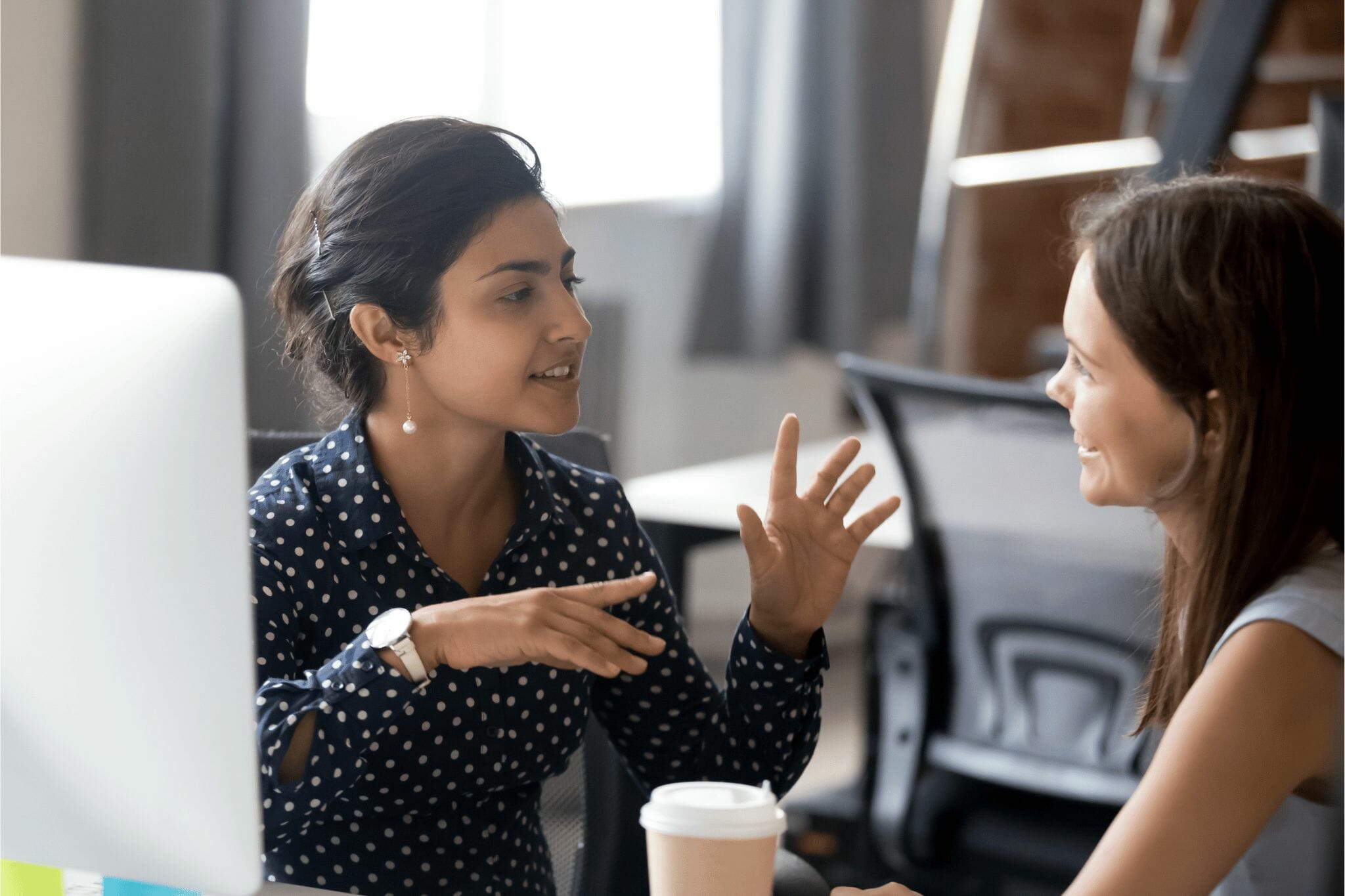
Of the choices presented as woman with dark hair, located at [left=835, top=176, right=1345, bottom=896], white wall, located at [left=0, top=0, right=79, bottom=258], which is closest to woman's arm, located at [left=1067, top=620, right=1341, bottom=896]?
woman with dark hair, located at [left=835, top=176, right=1345, bottom=896]

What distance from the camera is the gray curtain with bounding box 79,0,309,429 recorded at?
157 centimetres

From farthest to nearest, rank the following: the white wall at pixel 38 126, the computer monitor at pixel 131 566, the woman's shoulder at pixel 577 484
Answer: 1. the white wall at pixel 38 126
2. the woman's shoulder at pixel 577 484
3. the computer monitor at pixel 131 566

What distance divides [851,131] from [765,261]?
42cm

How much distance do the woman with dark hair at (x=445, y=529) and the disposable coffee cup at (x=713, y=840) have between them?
264 mm

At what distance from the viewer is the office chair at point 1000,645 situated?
1.67 metres

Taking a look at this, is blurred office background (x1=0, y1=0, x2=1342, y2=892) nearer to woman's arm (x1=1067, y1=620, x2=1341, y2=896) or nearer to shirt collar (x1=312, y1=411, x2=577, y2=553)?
shirt collar (x1=312, y1=411, x2=577, y2=553)

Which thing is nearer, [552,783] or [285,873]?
[285,873]

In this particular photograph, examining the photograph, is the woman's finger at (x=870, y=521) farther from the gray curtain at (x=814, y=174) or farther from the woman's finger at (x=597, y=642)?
the gray curtain at (x=814, y=174)

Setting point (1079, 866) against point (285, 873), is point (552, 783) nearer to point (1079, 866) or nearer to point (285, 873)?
point (285, 873)

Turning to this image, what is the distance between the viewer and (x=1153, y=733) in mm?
Answer: 1561

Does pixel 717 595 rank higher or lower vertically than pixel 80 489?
lower

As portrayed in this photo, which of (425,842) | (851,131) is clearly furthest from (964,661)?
(851,131)

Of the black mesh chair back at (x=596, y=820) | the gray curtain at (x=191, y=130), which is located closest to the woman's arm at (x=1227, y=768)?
the black mesh chair back at (x=596, y=820)

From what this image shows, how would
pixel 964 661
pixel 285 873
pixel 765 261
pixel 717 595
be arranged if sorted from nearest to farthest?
pixel 285 873 < pixel 964 661 < pixel 717 595 < pixel 765 261
